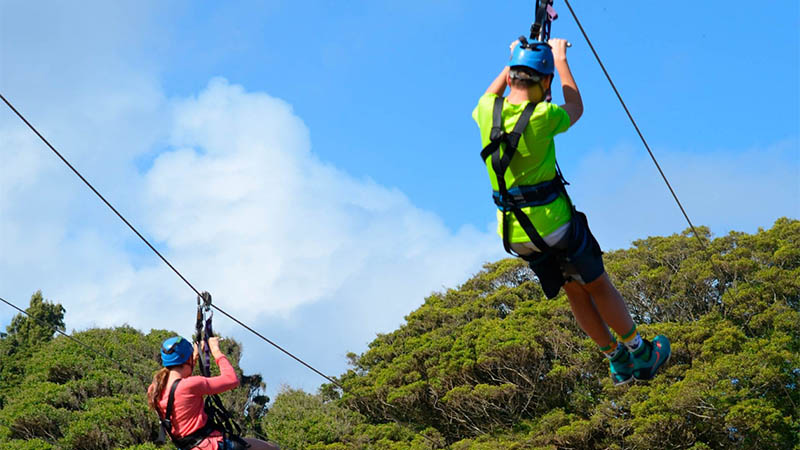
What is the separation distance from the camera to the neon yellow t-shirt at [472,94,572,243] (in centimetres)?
469

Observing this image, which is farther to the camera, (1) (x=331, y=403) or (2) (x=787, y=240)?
(1) (x=331, y=403)

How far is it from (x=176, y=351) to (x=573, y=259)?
2495 millimetres

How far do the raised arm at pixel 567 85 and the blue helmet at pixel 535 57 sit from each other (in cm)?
18

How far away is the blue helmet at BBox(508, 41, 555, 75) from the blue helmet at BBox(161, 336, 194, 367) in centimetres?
267

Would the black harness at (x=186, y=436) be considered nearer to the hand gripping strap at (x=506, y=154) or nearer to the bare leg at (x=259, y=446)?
the bare leg at (x=259, y=446)

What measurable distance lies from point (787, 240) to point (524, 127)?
76.0 ft

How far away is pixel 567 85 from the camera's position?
4.94 m

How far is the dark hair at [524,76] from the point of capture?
187 inches

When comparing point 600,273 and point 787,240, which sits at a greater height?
point 787,240

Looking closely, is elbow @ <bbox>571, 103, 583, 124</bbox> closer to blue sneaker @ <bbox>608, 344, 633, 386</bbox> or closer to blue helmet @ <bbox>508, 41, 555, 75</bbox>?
blue helmet @ <bbox>508, 41, 555, 75</bbox>

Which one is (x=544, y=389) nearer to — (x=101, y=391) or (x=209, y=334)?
(x=101, y=391)

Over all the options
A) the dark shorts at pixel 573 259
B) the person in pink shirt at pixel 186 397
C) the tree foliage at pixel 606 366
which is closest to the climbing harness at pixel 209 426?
the person in pink shirt at pixel 186 397

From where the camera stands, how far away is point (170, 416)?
601cm

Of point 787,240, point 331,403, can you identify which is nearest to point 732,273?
point 787,240
